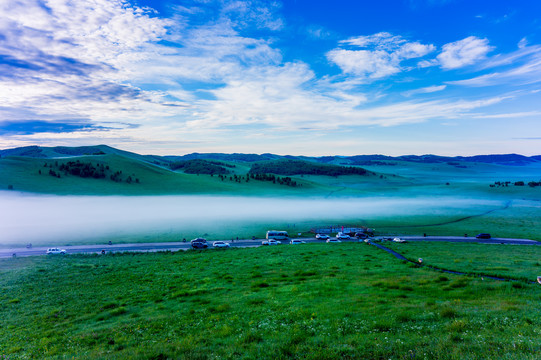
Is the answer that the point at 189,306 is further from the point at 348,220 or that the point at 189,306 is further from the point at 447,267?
the point at 348,220

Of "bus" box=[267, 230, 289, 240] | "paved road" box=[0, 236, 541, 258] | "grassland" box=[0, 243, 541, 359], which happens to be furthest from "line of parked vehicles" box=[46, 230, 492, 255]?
"grassland" box=[0, 243, 541, 359]

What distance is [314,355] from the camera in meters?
11.8

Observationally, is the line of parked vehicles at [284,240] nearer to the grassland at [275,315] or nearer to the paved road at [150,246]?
the paved road at [150,246]

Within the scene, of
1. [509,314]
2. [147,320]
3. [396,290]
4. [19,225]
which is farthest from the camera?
[19,225]

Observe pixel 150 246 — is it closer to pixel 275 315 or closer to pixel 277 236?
pixel 277 236

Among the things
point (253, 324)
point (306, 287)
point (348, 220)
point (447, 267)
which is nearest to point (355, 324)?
point (253, 324)

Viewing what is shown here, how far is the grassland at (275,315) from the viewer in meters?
12.5

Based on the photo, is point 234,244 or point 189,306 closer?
point 189,306

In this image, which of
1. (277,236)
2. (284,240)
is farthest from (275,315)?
(277,236)

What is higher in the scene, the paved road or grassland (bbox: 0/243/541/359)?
grassland (bbox: 0/243/541/359)

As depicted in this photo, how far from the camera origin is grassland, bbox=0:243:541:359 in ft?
40.9

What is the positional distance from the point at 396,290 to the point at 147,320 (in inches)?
742

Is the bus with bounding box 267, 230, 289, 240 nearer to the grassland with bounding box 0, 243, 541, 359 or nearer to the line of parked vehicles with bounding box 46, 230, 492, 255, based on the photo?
the line of parked vehicles with bounding box 46, 230, 492, 255

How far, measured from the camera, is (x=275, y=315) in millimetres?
18156
